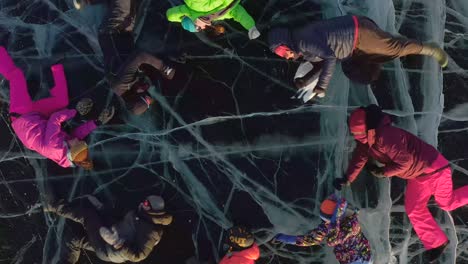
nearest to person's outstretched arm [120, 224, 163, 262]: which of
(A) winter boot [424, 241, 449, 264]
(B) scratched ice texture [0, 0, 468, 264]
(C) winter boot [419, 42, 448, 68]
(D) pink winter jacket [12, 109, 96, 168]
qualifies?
(B) scratched ice texture [0, 0, 468, 264]

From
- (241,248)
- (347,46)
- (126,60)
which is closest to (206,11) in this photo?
(126,60)

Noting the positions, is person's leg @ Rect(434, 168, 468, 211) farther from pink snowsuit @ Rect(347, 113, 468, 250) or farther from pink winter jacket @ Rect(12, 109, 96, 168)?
pink winter jacket @ Rect(12, 109, 96, 168)

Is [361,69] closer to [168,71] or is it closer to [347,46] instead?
[347,46]

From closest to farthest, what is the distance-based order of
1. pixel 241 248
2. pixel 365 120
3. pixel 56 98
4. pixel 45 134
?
pixel 365 120 → pixel 241 248 → pixel 45 134 → pixel 56 98

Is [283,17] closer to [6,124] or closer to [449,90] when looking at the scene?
[449,90]

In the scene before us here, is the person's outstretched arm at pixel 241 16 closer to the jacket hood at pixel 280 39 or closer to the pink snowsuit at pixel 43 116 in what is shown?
the jacket hood at pixel 280 39

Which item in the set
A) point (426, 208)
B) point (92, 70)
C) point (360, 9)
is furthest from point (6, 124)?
point (426, 208)
